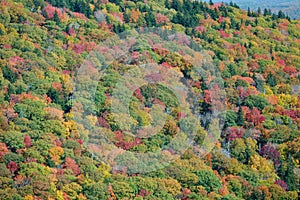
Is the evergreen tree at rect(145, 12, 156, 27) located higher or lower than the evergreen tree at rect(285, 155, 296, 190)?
higher

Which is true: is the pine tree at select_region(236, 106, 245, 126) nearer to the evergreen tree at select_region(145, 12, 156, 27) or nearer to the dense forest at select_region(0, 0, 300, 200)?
the dense forest at select_region(0, 0, 300, 200)

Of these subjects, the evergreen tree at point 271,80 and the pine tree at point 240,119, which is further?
the evergreen tree at point 271,80

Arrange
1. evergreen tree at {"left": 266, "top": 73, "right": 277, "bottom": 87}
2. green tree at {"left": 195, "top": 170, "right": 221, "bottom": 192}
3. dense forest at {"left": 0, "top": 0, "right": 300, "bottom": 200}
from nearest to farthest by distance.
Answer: dense forest at {"left": 0, "top": 0, "right": 300, "bottom": 200} → green tree at {"left": 195, "top": 170, "right": 221, "bottom": 192} → evergreen tree at {"left": 266, "top": 73, "right": 277, "bottom": 87}

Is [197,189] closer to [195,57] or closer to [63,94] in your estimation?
[63,94]

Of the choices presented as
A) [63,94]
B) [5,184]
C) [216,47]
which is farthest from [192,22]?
[5,184]

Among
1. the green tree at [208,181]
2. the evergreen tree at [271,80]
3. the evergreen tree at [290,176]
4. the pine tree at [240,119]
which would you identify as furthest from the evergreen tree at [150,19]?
the green tree at [208,181]

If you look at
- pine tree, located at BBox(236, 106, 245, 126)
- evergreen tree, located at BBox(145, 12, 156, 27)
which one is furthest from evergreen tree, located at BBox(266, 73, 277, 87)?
evergreen tree, located at BBox(145, 12, 156, 27)

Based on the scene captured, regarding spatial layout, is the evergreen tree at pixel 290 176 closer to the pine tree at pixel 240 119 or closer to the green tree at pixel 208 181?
the green tree at pixel 208 181

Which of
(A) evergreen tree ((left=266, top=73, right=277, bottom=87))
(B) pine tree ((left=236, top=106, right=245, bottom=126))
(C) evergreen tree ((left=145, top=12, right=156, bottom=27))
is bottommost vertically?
(B) pine tree ((left=236, top=106, right=245, bottom=126))
